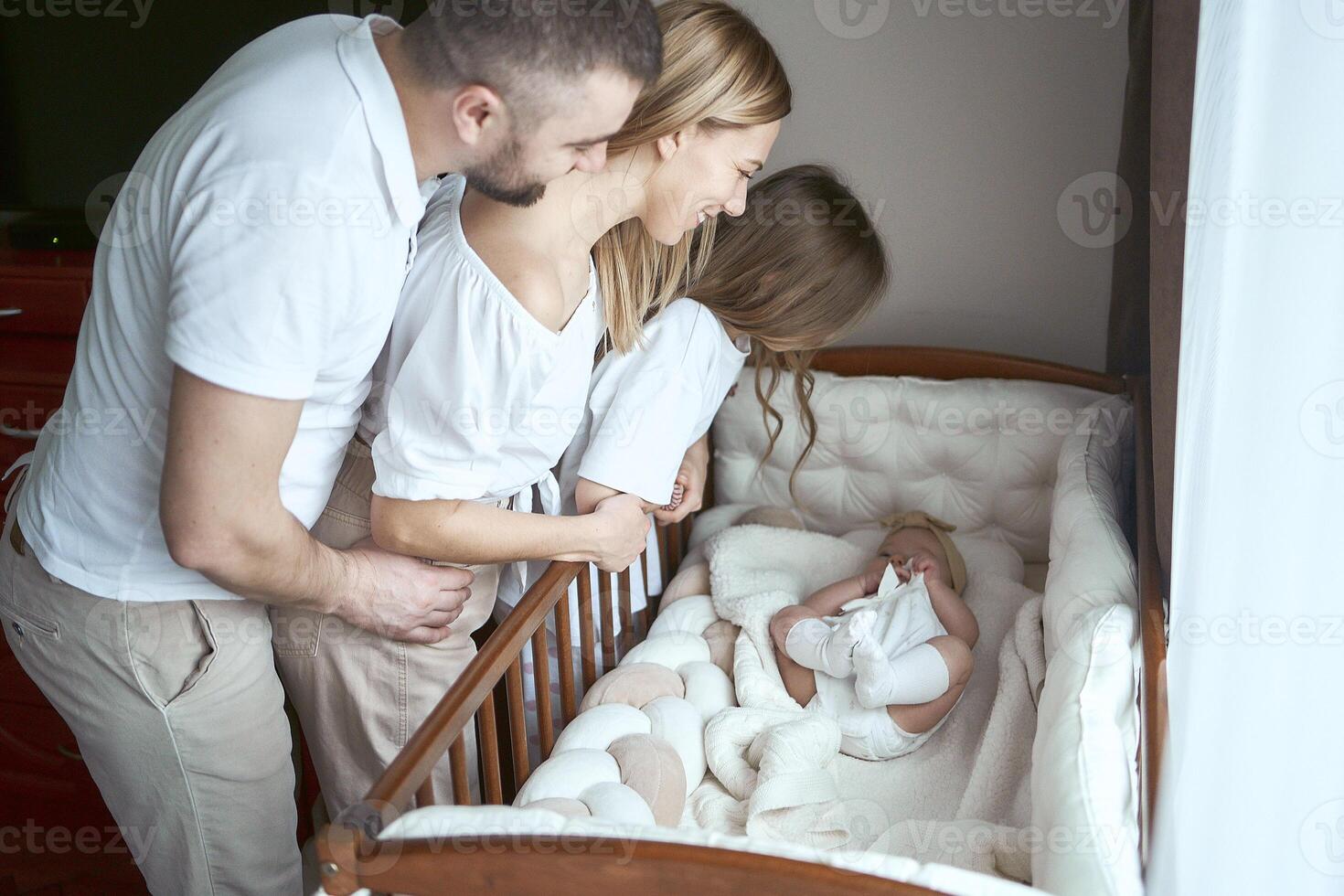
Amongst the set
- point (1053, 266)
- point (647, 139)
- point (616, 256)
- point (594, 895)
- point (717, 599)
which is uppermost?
point (647, 139)

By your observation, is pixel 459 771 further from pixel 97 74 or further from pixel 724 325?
pixel 97 74

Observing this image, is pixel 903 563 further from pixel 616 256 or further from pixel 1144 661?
pixel 616 256

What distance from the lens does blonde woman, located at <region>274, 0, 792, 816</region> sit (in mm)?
1116

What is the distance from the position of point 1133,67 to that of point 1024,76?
0.89 ft

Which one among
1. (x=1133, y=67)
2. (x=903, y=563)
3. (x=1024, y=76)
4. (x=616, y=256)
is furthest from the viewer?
(x=1024, y=76)

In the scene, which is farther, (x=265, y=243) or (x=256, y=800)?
(x=256, y=800)

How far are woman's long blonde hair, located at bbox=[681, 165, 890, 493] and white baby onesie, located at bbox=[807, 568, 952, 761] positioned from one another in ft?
1.39

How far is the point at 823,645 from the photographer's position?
1583 millimetres

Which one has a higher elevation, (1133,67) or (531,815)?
(1133,67)

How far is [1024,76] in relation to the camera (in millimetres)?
1954

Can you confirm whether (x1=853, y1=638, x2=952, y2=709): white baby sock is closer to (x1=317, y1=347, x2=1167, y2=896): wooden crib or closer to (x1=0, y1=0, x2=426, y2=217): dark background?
(x1=317, y1=347, x2=1167, y2=896): wooden crib

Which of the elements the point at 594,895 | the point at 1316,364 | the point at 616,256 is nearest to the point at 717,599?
the point at 616,256

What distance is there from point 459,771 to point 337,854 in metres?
0.24

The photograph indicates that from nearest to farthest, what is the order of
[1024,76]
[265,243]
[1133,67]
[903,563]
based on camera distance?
[265,243]
[1133,67]
[903,563]
[1024,76]
